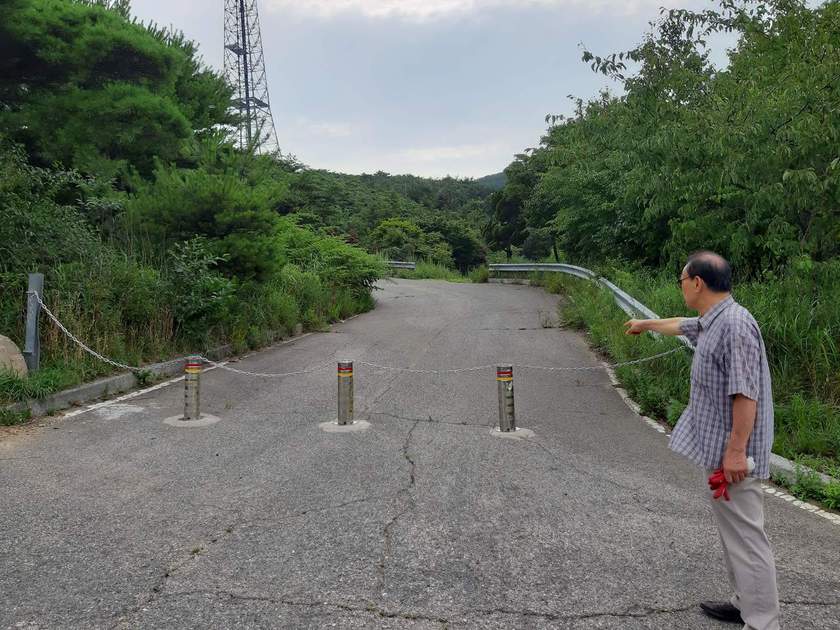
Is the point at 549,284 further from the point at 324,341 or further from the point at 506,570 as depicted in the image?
the point at 506,570

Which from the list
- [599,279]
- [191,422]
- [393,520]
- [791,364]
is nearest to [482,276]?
[599,279]

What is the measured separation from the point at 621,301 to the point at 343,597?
989cm

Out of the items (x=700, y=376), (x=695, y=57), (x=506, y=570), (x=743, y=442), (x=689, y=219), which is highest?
(x=695, y=57)

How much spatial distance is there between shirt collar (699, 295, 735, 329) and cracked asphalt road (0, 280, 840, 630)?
1.51m

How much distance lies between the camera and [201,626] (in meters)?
3.26

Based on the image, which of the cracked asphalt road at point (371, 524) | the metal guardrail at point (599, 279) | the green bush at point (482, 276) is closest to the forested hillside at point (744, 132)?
the metal guardrail at point (599, 279)

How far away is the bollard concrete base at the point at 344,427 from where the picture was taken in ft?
23.2

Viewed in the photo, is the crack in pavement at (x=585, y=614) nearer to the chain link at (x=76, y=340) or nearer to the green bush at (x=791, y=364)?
the green bush at (x=791, y=364)

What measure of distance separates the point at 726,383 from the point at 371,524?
2.52m

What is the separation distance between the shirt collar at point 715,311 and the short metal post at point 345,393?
→ 4.57 metres

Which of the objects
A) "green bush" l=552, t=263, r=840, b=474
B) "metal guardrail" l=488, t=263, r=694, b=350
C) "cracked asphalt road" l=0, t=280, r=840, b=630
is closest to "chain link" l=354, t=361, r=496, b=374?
"cracked asphalt road" l=0, t=280, r=840, b=630

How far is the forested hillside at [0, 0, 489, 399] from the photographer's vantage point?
9.09 metres

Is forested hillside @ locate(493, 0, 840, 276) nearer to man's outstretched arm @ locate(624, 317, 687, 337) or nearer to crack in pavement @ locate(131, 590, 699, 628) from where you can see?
man's outstretched arm @ locate(624, 317, 687, 337)

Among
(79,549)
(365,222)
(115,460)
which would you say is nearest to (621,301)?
(115,460)
